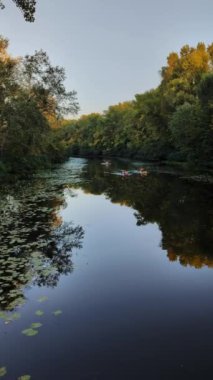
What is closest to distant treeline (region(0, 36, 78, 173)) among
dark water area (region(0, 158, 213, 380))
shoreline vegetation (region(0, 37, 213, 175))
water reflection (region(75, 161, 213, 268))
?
shoreline vegetation (region(0, 37, 213, 175))

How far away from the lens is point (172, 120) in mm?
→ 46688

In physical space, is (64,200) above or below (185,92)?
below

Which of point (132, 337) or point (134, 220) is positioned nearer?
point (132, 337)

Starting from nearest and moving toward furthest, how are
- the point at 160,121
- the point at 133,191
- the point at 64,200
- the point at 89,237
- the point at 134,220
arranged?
the point at 89,237 → the point at 134,220 → the point at 64,200 → the point at 133,191 → the point at 160,121

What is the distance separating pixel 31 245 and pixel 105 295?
4432mm

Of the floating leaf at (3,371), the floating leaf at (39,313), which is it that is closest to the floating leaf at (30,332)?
the floating leaf at (39,313)

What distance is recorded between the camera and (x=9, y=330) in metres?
7.01

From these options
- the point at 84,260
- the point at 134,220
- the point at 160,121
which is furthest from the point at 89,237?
the point at 160,121

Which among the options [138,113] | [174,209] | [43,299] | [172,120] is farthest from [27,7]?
[138,113]

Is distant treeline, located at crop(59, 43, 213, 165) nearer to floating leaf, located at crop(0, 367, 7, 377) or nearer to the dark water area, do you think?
the dark water area

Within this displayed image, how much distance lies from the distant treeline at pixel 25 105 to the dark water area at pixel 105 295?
13199 millimetres

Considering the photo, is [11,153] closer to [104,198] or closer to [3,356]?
[104,198]

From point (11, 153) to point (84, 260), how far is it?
2432 centimetres

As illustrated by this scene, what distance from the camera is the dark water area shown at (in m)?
6.00
